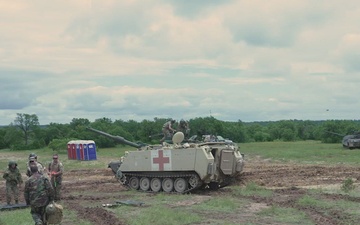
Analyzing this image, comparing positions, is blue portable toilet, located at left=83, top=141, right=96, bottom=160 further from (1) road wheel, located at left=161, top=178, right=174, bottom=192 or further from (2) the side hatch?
(2) the side hatch

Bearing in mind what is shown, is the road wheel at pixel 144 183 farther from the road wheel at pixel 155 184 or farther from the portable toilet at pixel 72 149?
the portable toilet at pixel 72 149

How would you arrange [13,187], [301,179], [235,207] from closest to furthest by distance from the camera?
[235,207] < [13,187] < [301,179]

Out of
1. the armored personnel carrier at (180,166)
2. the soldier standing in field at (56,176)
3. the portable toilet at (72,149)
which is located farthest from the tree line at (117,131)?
the soldier standing in field at (56,176)

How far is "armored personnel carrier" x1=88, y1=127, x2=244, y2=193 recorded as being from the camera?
20375 millimetres

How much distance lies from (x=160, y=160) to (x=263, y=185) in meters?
4.56

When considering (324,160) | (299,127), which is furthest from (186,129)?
(299,127)

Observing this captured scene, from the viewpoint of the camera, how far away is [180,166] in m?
20.6

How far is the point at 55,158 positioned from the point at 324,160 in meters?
21.3

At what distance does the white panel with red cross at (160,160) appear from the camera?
2097cm

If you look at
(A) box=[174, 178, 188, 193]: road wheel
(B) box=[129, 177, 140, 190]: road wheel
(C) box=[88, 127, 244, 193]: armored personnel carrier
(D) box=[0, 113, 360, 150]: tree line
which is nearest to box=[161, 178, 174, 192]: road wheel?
(C) box=[88, 127, 244, 193]: armored personnel carrier

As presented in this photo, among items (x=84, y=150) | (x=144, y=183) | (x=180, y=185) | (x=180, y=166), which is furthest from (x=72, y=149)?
(x=180, y=166)

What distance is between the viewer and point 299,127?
91.3 metres

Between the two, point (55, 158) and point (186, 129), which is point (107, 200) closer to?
point (55, 158)

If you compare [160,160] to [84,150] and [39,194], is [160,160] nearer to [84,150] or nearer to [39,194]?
[39,194]
